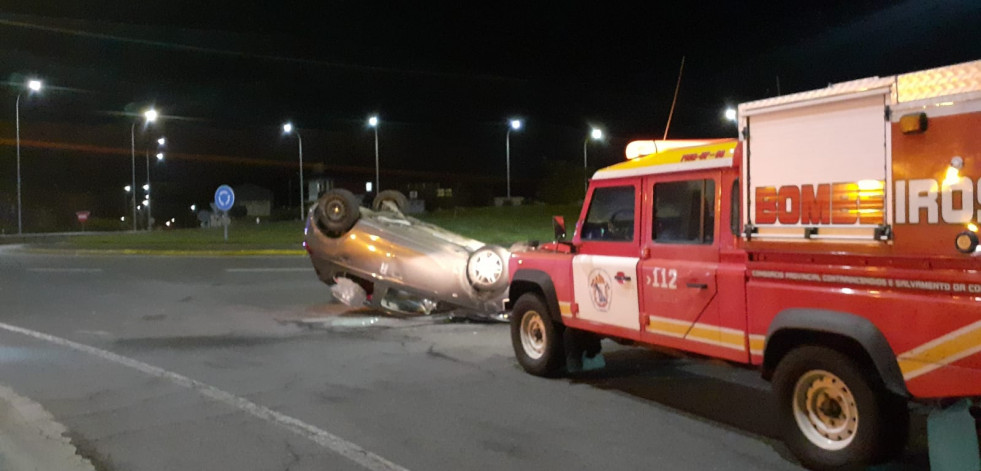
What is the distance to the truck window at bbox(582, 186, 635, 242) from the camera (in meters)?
7.19

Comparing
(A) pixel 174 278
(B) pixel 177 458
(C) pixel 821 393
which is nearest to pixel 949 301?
(C) pixel 821 393

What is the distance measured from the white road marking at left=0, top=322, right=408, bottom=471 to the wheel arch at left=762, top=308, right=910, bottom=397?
8.83 feet

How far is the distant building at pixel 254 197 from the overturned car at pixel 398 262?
3619 inches

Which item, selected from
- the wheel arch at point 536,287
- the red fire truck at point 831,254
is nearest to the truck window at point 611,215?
the red fire truck at point 831,254

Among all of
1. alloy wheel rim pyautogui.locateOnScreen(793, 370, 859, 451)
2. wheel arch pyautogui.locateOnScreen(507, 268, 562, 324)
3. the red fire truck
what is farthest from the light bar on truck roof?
alloy wheel rim pyautogui.locateOnScreen(793, 370, 859, 451)

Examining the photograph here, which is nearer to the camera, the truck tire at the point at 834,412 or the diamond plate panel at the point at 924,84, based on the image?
the diamond plate panel at the point at 924,84

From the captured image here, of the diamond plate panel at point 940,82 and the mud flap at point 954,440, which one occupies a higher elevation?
the diamond plate panel at point 940,82

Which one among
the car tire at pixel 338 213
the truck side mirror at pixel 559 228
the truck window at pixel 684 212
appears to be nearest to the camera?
the truck window at pixel 684 212

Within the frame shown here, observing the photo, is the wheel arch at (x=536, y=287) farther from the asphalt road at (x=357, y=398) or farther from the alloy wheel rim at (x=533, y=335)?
the asphalt road at (x=357, y=398)

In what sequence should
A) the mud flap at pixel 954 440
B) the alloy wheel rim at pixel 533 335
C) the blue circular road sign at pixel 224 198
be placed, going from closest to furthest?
the mud flap at pixel 954 440 < the alloy wheel rim at pixel 533 335 < the blue circular road sign at pixel 224 198

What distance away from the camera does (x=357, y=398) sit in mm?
7449

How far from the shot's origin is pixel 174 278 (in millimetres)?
19203

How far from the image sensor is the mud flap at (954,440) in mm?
4520

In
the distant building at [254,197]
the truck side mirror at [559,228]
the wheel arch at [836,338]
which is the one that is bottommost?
the wheel arch at [836,338]
